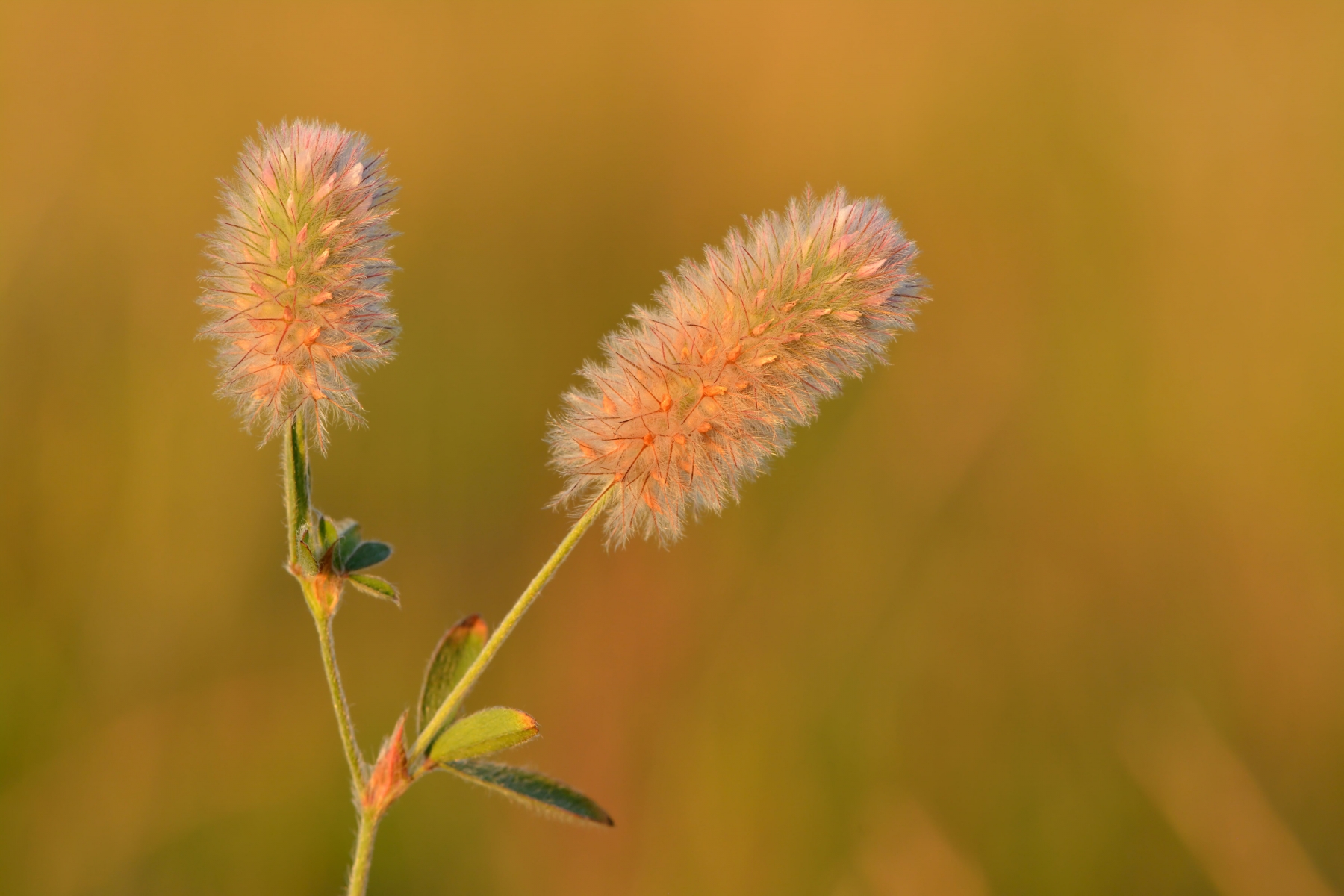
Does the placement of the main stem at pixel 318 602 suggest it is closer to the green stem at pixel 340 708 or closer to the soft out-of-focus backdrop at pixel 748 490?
the green stem at pixel 340 708

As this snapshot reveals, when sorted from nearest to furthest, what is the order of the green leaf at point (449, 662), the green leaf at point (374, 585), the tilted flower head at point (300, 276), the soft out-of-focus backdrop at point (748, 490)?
the tilted flower head at point (300, 276) < the green leaf at point (374, 585) < the green leaf at point (449, 662) < the soft out-of-focus backdrop at point (748, 490)

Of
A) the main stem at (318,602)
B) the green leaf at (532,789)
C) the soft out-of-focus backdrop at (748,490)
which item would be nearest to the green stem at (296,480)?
the main stem at (318,602)

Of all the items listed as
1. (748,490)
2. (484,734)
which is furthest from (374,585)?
(748,490)

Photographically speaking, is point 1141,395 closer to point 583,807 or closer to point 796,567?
point 796,567

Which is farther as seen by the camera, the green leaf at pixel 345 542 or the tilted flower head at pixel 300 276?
the green leaf at pixel 345 542

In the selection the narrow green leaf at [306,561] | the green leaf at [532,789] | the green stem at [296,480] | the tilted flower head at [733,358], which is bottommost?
the green leaf at [532,789]

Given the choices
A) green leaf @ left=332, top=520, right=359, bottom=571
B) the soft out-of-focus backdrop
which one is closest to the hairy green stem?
green leaf @ left=332, top=520, right=359, bottom=571

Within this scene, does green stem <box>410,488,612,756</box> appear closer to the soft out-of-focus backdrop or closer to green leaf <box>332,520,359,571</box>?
green leaf <box>332,520,359,571</box>
